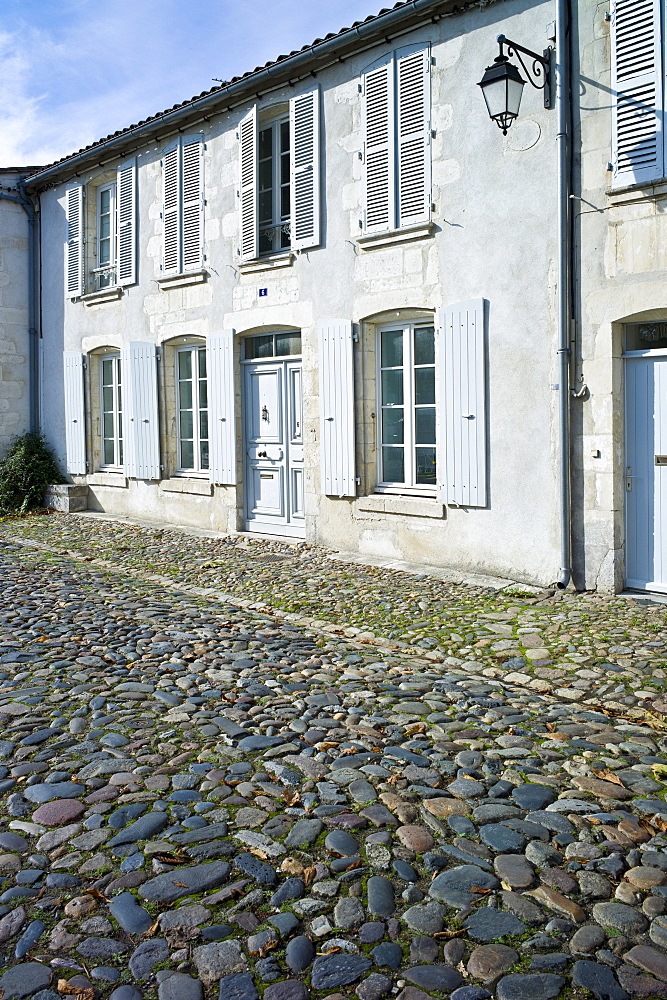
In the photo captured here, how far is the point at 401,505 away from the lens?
8.57 m

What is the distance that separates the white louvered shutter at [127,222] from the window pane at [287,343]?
3.10 metres

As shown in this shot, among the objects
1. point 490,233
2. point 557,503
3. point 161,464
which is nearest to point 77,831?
point 557,503

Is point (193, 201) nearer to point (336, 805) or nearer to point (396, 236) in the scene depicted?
point (396, 236)

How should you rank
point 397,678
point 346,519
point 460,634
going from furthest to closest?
1. point 346,519
2. point 460,634
3. point 397,678

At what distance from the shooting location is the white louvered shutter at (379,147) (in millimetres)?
8445

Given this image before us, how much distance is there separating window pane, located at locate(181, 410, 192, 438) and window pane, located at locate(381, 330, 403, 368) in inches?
145

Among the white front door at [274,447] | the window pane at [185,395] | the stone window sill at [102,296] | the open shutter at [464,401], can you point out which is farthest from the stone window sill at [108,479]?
the open shutter at [464,401]

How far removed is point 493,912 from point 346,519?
6604 mm

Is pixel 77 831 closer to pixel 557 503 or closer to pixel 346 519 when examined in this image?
pixel 557 503

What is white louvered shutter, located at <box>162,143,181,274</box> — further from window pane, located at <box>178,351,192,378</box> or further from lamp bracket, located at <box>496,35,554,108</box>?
lamp bracket, located at <box>496,35,554,108</box>

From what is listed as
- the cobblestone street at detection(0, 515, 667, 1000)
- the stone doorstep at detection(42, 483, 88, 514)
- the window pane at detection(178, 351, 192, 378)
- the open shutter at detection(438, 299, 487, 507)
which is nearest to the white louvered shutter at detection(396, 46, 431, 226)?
the open shutter at detection(438, 299, 487, 507)

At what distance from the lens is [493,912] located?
2.68 meters

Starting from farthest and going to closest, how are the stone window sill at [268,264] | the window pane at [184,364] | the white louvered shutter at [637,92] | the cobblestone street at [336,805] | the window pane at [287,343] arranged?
the window pane at [184,364] < the window pane at [287,343] < the stone window sill at [268,264] < the white louvered shutter at [637,92] < the cobblestone street at [336,805]

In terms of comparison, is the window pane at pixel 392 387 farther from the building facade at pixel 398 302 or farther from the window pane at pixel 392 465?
the window pane at pixel 392 465
